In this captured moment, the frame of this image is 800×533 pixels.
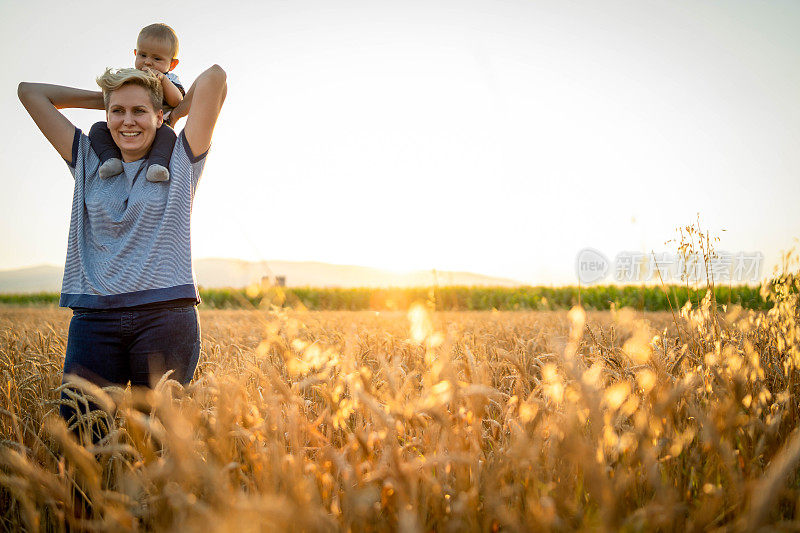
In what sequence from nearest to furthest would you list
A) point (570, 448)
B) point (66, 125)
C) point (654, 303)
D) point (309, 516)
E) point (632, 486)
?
1. point (309, 516)
2. point (570, 448)
3. point (632, 486)
4. point (66, 125)
5. point (654, 303)

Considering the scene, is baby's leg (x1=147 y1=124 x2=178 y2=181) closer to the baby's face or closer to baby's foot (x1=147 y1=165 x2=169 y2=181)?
baby's foot (x1=147 y1=165 x2=169 y2=181)

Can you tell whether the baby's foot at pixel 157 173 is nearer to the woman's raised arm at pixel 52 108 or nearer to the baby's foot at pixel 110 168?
the baby's foot at pixel 110 168

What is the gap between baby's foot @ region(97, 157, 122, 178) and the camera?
6.56ft

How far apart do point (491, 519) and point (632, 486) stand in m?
0.40

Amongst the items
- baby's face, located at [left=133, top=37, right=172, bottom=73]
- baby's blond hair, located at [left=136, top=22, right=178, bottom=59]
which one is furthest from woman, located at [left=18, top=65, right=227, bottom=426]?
baby's blond hair, located at [left=136, top=22, right=178, bottom=59]

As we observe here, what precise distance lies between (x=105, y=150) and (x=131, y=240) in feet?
1.69

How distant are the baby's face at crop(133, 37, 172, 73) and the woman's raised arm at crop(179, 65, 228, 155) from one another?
112cm

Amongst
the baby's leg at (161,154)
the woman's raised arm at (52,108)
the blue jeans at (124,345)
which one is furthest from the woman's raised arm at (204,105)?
the blue jeans at (124,345)

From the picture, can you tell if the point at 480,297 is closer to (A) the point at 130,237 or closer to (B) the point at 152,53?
(B) the point at 152,53

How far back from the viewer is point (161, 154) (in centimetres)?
201

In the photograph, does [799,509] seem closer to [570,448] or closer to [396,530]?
[570,448]

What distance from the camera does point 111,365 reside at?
1877 mm

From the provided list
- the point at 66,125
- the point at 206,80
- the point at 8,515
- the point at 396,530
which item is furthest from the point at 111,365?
the point at 396,530

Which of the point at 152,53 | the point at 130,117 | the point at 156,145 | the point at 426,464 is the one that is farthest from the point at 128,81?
the point at 426,464
